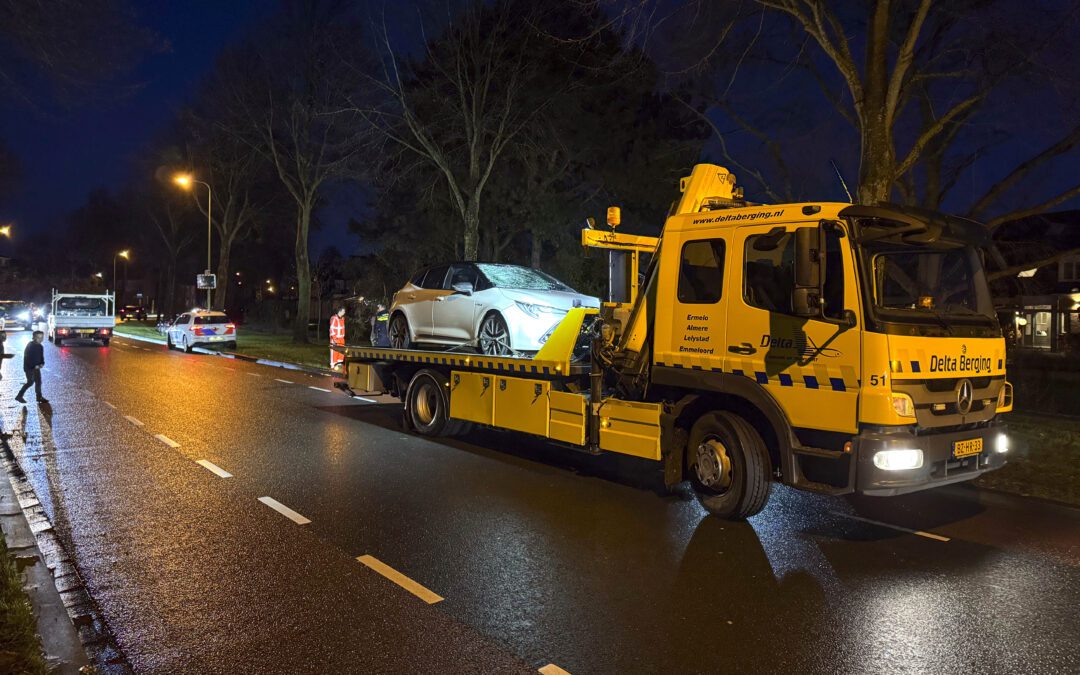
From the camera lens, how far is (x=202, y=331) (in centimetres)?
2962

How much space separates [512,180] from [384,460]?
70.7ft

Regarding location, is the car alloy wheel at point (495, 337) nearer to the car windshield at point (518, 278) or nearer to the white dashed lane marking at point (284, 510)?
the car windshield at point (518, 278)

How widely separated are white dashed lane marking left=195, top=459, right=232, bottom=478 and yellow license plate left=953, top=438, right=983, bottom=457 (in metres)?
7.03

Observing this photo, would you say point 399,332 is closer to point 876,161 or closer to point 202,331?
point 876,161

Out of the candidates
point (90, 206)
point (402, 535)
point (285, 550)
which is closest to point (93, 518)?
point (285, 550)

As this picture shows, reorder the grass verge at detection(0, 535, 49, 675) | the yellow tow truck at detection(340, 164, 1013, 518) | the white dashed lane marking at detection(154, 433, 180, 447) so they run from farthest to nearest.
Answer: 1. the white dashed lane marking at detection(154, 433, 180, 447)
2. the yellow tow truck at detection(340, 164, 1013, 518)
3. the grass verge at detection(0, 535, 49, 675)

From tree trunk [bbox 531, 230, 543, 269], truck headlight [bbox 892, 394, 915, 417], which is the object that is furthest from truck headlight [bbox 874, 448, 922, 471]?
tree trunk [bbox 531, 230, 543, 269]

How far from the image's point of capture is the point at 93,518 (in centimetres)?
677

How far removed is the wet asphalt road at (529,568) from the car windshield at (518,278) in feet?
7.32

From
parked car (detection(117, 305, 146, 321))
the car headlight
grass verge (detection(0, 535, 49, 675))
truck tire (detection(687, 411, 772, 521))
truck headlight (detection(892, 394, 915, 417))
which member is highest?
parked car (detection(117, 305, 146, 321))

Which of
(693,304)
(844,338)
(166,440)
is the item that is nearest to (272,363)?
(166,440)

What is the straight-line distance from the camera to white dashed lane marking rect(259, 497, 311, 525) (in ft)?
22.1

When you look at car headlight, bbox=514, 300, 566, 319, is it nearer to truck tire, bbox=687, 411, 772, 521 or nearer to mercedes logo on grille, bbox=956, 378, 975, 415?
truck tire, bbox=687, 411, 772, 521

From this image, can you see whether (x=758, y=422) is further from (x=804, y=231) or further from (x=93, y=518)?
(x=93, y=518)
